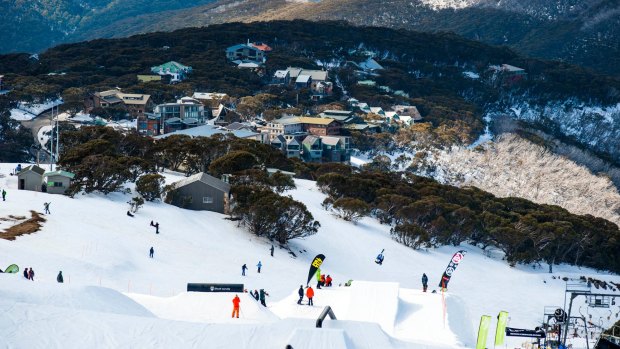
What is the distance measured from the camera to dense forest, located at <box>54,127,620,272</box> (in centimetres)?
4375

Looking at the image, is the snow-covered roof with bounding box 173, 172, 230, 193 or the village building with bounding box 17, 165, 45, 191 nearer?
the village building with bounding box 17, 165, 45, 191

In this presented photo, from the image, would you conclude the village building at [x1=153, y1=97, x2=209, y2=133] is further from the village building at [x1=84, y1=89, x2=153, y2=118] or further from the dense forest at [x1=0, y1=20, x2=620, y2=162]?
the dense forest at [x1=0, y1=20, x2=620, y2=162]

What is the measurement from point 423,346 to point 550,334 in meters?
4.65

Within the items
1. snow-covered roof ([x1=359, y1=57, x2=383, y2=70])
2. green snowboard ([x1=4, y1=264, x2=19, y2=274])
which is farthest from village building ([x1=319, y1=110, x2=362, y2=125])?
green snowboard ([x1=4, y1=264, x2=19, y2=274])

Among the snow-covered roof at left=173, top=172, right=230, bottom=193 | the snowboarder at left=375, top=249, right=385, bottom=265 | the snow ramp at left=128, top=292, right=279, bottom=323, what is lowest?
the snowboarder at left=375, top=249, right=385, bottom=265

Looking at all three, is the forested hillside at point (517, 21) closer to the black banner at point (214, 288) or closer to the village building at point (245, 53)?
the village building at point (245, 53)

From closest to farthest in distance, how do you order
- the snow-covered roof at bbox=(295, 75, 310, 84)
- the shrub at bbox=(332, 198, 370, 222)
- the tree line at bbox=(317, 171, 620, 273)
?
the shrub at bbox=(332, 198, 370, 222) < the tree line at bbox=(317, 171, 620, 273) < the snow-covered roof at bbox=(295, 75, 310, 84)

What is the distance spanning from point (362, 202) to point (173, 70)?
59902 mm

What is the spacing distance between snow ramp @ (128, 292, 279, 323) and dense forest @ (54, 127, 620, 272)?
571 inches

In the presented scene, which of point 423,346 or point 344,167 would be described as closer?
point 423,346

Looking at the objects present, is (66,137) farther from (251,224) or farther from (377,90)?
(377,90)

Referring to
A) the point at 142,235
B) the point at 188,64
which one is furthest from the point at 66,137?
the point at 188,64

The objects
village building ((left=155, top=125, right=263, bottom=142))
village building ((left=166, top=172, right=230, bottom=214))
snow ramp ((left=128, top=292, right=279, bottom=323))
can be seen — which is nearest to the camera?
snow ramp ((left=128, top=292, right=279, bottom=323))

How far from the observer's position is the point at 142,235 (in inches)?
1475
